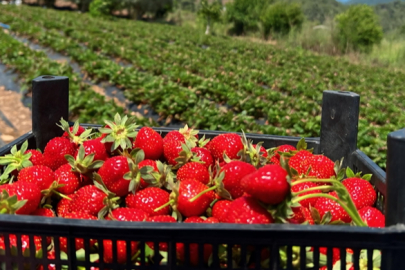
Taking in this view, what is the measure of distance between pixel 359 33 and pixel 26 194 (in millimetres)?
25203

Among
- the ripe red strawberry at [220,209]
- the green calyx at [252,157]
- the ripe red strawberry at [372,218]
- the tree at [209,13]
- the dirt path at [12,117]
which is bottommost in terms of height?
the dirt path at [12,117]

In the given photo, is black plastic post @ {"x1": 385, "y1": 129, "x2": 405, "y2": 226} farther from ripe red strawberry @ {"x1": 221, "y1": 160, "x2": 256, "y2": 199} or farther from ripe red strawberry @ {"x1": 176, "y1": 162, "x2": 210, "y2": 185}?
ripe red strawberry @ {"x1": 176, "y1": 162, "x2": 210, "y2": 185}

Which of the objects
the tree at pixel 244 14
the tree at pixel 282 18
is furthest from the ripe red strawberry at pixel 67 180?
the tree at pixel 244 14

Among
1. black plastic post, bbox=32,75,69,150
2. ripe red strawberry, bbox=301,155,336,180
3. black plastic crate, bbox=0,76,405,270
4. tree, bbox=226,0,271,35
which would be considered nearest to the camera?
black plastic crate, bbox=0,76,405,270

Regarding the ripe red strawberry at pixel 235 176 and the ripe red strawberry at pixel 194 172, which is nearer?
the ripe red strawberry at pixel 235 176

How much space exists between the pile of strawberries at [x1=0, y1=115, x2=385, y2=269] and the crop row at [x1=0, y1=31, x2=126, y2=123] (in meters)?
4.04

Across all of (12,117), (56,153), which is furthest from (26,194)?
(12,117)

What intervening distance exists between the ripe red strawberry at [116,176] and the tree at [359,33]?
22408 millimetres

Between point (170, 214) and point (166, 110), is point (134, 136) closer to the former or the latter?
point (170, 214)

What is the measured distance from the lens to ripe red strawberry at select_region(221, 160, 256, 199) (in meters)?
1.19

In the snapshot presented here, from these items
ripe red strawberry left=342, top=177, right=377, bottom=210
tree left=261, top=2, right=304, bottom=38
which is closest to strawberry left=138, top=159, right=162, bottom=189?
ripe red strawberry left=342, top=177, right=377, bottom=210

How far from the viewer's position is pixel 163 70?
8945 millimetres

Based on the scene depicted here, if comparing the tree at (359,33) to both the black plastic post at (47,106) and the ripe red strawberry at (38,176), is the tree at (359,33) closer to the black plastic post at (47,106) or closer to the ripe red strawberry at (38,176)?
the black plastic post at (47,106)

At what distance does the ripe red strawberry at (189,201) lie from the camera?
1.19m
